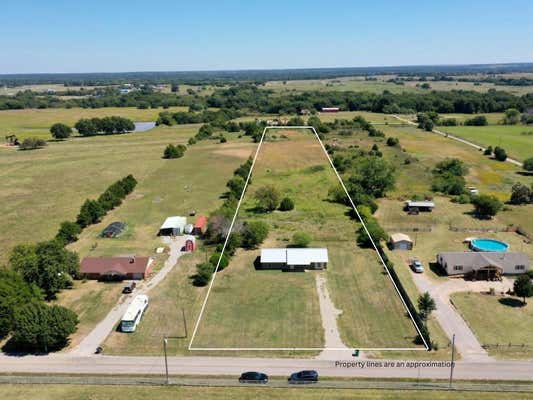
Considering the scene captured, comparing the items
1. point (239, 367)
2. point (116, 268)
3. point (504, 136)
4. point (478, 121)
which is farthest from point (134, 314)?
point (478, 121)

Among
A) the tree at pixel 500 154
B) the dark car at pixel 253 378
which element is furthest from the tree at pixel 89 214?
the tree at pixel 500 154

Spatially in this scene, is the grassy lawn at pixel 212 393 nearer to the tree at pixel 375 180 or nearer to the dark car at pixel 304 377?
the dark car at pixel 304 377

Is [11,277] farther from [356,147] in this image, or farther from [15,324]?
[356,147]

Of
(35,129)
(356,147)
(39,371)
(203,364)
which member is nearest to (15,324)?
(39,371)

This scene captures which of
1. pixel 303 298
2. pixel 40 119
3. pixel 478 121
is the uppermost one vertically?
pixel 40 119

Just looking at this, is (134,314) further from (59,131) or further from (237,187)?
(59,131)

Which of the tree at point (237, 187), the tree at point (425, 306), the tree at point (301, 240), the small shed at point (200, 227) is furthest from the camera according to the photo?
the tree at point (237, 187)

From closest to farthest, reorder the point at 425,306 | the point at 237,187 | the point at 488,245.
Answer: the point at 425,306 → the point at 488,245 → the point at 237,187

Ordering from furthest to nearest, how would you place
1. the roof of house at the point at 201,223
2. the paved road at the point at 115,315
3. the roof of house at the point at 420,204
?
the roof of house at the point at 420,204 → the roof of house at the point at 201,223 → the paved road at the point at 115,315
